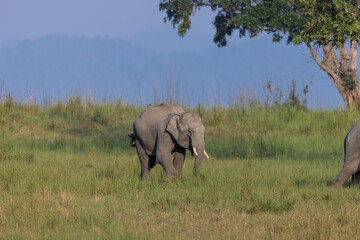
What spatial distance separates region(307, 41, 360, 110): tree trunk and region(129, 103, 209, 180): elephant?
1422 cm

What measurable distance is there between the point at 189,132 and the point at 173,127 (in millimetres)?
264

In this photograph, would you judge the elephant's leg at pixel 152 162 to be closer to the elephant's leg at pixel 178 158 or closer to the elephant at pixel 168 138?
the elephant at pixel 168 138

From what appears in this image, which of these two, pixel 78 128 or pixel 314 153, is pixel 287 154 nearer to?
pixel 314 153

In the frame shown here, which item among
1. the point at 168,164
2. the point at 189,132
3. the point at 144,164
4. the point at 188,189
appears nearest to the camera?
the point at 188,189

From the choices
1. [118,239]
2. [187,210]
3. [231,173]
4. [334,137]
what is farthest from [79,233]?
[334,137]

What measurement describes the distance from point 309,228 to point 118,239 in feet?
6.93

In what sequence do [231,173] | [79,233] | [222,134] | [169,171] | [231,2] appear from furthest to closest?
[231,2], [222,134], [231,173], [169,171], [79,233]

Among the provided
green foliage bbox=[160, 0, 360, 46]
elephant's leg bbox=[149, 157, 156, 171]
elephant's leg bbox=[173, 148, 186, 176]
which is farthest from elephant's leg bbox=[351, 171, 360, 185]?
green foliage bbox=[160, 0, 360, 46]

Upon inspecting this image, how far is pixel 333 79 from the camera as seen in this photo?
23859 millimetres

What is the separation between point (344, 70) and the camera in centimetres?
2353

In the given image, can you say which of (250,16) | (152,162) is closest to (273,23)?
(250,16)

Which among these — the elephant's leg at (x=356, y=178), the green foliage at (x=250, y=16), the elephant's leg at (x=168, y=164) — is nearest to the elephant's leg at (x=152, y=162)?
the elephant's leg at (x=168, y=164)

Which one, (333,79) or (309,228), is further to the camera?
(333,79)

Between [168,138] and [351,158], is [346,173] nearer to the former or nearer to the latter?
[351,158]
